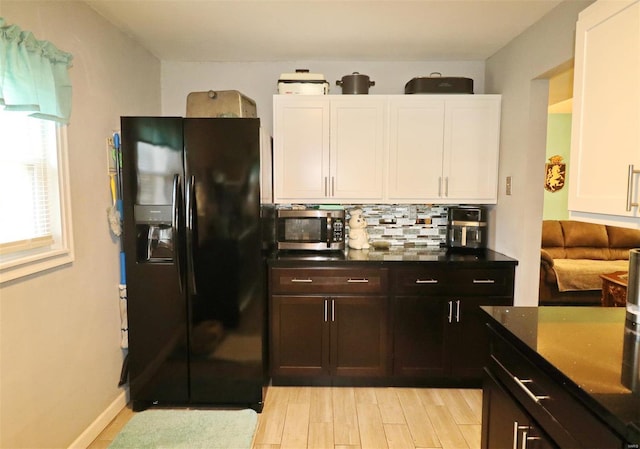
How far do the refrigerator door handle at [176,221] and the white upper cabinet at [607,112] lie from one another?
6.96 feet

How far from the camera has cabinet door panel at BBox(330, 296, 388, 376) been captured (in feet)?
9.11

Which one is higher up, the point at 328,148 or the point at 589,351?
the point at 328,148

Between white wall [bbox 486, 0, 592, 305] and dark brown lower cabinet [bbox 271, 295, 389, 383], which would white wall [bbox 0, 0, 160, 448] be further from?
white wall [bbox 486, 0, 592, 305]

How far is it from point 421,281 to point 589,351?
4.92 ft

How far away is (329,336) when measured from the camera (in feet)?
9.18

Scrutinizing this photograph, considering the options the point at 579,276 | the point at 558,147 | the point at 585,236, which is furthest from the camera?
the point at 558,147

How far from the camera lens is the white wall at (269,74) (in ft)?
10.8

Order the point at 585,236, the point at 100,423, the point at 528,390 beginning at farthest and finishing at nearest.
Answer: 1. the point at 585,236
2. the point at 100,423
3. the point at 528,390

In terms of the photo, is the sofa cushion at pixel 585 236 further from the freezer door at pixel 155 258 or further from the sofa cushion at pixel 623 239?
the freezer door at pixel 155 258

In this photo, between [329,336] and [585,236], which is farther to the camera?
[585,236]

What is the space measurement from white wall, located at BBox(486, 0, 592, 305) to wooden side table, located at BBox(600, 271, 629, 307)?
4.16 feet

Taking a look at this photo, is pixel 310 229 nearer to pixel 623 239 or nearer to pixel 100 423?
pixel 100 423

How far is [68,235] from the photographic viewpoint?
206cm

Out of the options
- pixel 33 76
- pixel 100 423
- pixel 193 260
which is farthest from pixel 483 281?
pixel 33 76
